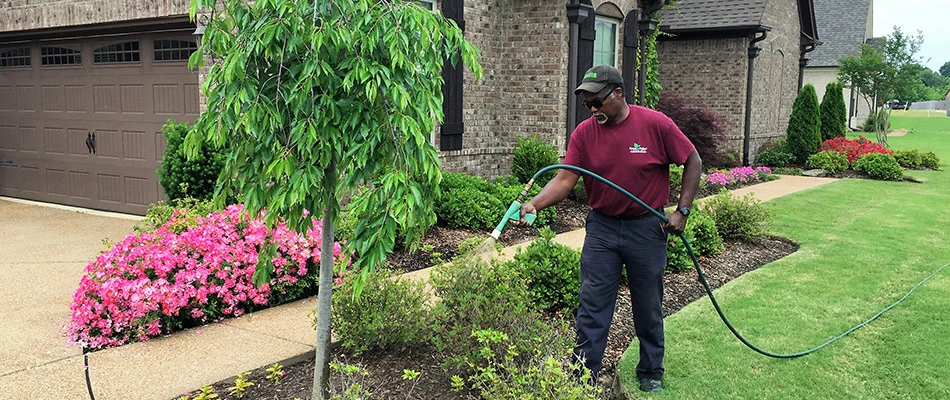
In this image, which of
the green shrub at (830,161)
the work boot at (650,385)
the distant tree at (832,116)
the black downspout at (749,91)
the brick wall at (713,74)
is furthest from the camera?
the distant tree at (832,116)

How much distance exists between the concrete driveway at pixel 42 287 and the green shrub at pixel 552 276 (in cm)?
311

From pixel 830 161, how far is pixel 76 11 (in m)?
15.9

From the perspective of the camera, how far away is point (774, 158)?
780 inches

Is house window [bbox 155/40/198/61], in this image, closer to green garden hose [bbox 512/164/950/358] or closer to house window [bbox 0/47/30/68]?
house window [bbox 0/47/30/68]

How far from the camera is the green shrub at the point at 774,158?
64.4 feet

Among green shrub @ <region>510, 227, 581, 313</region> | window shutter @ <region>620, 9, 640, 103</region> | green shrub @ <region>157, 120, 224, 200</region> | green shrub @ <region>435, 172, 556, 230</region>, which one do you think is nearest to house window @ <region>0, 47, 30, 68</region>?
green shrub @ <region>157, 120, 224, 200</region>

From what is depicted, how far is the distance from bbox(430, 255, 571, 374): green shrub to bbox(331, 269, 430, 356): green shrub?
14 centimetres

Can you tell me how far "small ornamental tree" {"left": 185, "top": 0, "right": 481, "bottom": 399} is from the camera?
327 cm

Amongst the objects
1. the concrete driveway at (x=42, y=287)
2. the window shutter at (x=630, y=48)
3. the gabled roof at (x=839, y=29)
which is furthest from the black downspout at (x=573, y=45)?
the gabled roof at (x=839, y=29)

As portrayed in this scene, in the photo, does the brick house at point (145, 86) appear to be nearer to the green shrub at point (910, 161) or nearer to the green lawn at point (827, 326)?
the green lawn at point (827, 326)

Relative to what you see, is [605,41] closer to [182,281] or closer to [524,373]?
[182,281]

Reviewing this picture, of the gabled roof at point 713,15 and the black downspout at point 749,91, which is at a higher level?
the gabled roof at point 713,15

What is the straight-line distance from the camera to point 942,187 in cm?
1509

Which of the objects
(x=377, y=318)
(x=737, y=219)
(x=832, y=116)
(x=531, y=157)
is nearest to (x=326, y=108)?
(x=377, y=318)
